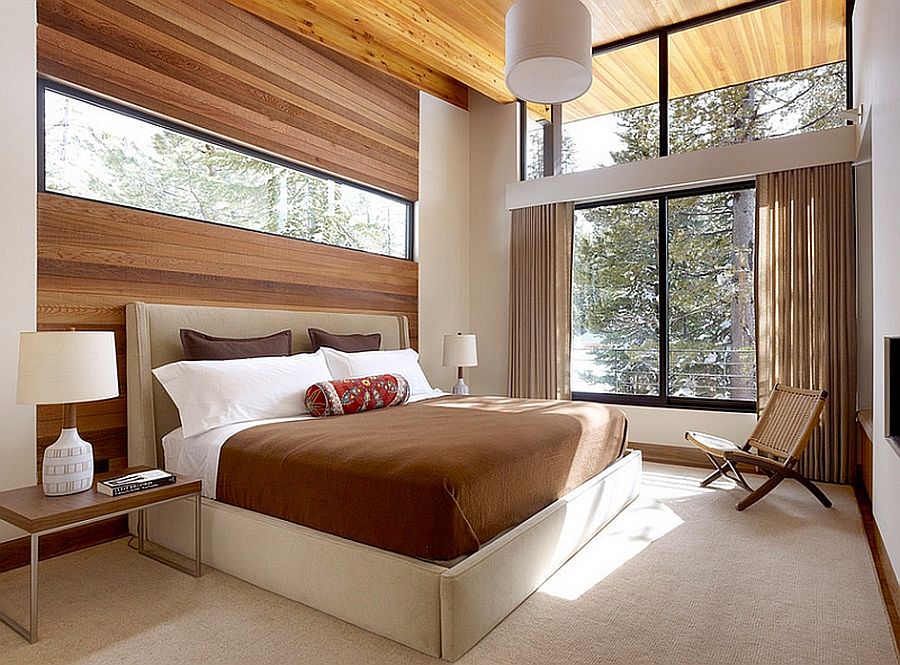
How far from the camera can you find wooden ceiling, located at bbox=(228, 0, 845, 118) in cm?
438

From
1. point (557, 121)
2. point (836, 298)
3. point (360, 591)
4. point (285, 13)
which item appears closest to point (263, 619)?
point (360, 591)

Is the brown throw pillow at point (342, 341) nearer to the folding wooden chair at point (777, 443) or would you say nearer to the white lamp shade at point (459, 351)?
the white lamp shade at point (459, 351)

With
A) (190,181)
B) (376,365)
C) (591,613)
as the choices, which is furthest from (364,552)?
(190,181)

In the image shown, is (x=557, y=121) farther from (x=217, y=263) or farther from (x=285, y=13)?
(x=217, y=263)

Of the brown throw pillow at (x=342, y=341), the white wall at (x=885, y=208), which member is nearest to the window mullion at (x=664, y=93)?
the white wall at (x=885, y=208)

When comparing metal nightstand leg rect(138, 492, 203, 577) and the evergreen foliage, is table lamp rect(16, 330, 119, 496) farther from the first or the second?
the evergreen foliage

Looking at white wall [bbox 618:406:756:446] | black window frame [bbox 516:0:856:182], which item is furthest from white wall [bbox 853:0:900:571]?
white wall [bbox 618:406:756:446]

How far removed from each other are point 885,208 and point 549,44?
1.83 meters

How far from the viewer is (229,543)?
104 inches

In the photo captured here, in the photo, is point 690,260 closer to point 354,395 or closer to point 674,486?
point 674,486

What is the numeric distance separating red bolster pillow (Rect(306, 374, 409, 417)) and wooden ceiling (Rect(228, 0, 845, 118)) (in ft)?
8.50

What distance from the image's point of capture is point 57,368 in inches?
89.3

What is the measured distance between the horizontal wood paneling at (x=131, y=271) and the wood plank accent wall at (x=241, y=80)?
661 millimetres

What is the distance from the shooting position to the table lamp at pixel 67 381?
2.26 m
